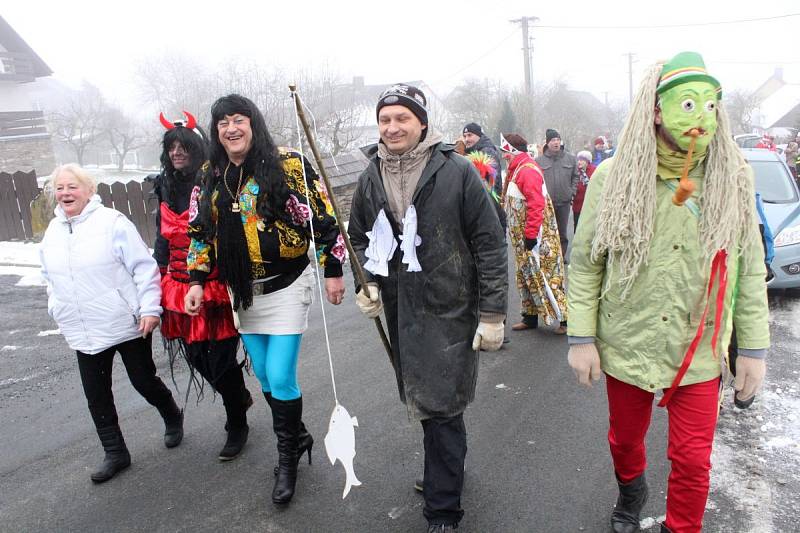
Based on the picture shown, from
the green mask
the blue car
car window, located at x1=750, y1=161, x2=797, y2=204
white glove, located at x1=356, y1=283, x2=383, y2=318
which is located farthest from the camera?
car window, located at x1=750, y1=161, x2=797, y2=204

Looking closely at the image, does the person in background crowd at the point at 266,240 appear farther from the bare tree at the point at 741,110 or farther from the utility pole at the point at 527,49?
the bare tree at the point at 741,110

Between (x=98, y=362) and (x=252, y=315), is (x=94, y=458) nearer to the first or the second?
(x=98, y=362)

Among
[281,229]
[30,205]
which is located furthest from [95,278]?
[30,205]

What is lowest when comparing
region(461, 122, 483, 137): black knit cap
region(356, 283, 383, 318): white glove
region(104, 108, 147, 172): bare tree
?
region(356, 283, 383, 318): white glove

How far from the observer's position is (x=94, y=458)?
12.3 feet

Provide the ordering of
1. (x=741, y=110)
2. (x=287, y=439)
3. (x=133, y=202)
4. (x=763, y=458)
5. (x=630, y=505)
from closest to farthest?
(x=630, y=505), (x=287, y=439), (x=763, y=458), (x=133, y=202), (x=741, y=110)

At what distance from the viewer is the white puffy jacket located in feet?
11.0

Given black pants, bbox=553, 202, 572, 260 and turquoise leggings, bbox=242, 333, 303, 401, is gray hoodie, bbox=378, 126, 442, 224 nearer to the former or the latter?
turquoise leggings, bbox=242, 333, 303, 401

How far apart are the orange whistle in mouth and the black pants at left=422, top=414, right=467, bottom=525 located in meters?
1.33

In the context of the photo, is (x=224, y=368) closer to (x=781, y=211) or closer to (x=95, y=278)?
(x=95, y=278)

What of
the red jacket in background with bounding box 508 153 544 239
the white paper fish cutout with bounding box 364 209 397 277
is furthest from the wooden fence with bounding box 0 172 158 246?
the white paper fish cutout with bounding box 364 209 397 277

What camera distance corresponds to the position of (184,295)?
3.51 meters

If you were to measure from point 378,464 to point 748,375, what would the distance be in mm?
1993

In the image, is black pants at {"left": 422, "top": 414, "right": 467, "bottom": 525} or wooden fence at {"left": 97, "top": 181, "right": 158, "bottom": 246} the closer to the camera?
black pants at {"left": 422, "top": 414, "right": 467, "bottom": 525}
